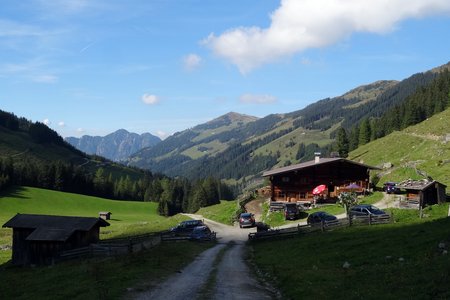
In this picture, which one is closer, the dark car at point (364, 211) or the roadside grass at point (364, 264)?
the roadside grass at point (364, 264)

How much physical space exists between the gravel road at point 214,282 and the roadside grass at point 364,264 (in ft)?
4.80

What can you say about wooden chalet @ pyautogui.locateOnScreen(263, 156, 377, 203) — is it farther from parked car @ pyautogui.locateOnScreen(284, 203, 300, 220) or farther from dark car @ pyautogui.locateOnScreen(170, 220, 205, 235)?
dark car @ pyautogui.locateOnScreen(170, 220, 205, 235)

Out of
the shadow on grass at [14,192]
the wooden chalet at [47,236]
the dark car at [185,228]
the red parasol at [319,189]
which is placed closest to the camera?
the wooden chalet at [47,236]

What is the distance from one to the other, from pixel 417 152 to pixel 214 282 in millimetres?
89062

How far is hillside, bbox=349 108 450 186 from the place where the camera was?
7944 centimetres

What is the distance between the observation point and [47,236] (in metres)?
51.3

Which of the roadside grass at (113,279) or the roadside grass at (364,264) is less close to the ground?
the roadside grass at (364,264)

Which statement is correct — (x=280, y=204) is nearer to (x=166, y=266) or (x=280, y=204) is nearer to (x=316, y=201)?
(x=316, y=201)

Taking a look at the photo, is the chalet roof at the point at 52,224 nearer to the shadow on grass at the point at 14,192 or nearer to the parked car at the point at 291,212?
the parked car at the point at 291,212

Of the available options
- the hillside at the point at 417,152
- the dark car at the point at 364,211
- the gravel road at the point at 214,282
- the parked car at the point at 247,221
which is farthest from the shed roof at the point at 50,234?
the hillside at the point at 417,152

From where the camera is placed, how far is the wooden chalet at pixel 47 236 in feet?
169

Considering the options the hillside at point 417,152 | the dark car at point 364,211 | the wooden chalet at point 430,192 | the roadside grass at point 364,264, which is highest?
the hillside at point 417,152

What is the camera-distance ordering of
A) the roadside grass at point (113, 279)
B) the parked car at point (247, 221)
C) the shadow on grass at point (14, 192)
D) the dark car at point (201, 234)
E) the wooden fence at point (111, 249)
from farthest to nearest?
the shadow on grass at point (14, 192)
the parked car at point (247, 221)
the dark car at point (201, 234)
the wooden fence at point (111, 249)
the roadside grass at point (113, 279)

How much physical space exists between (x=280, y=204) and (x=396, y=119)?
106m
